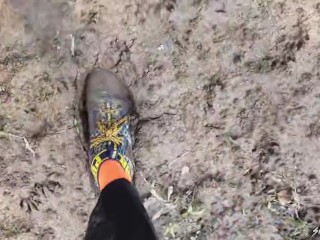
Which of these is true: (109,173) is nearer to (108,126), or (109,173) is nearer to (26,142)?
(108,126)

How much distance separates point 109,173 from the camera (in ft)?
8.84

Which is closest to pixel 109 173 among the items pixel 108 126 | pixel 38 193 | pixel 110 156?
pixel 110 156

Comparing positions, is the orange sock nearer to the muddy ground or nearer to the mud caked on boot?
the mud caked on boot

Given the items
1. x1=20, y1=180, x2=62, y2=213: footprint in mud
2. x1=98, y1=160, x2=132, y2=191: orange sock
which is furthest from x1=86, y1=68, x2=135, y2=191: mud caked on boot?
x1=20, y1=180, x2=62, y2=213: footprint in mud

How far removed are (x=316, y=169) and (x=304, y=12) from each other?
2.63 ft

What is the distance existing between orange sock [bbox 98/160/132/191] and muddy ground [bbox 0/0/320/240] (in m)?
0.16

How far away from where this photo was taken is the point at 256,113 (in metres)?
2.72

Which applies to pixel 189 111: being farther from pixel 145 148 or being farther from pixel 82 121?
pixel 82 121

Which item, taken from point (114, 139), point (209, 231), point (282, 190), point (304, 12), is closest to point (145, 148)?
point (114, 139)

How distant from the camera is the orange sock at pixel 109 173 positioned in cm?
265

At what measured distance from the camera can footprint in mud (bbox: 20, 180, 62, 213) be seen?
9.34 feet

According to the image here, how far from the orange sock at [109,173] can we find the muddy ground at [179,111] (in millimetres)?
156

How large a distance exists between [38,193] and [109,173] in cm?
44

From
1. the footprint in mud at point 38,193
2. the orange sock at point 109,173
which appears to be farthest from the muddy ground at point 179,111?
the orange sock at point 109,173
